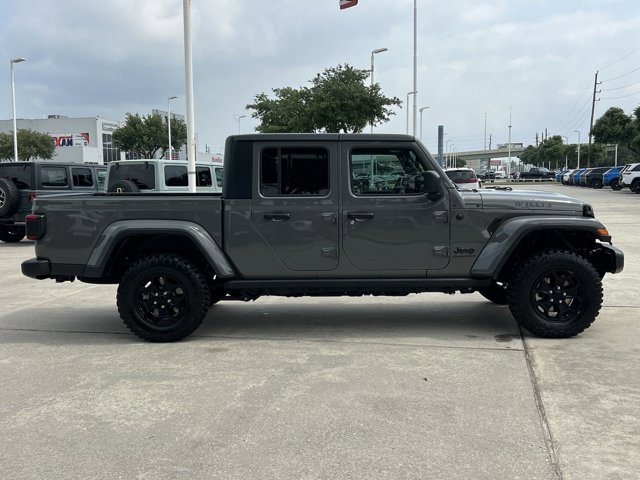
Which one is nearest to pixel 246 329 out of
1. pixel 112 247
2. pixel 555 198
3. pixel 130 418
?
pixel 112 247

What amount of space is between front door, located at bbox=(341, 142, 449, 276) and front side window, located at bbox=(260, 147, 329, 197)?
0.23m

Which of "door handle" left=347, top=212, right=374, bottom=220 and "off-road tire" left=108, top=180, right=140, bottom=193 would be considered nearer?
"door handle" left=347, top=212, right=374, bottom=220

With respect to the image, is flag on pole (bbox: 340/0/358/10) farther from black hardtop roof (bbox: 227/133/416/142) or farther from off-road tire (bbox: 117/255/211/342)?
off-road tire (bbox: 117/255/211/342)

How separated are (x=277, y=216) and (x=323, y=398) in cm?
188

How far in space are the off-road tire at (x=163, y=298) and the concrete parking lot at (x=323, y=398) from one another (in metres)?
0.21

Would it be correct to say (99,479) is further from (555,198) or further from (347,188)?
(555,198)

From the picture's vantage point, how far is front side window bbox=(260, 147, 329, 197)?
214 inches

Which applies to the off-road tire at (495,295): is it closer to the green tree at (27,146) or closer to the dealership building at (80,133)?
the green tree at (27,146)

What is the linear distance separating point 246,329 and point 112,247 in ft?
5.31

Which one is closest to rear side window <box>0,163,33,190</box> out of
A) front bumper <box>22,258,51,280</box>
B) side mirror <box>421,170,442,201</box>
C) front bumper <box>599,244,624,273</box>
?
front bumper <box>22,258,51,280</box>

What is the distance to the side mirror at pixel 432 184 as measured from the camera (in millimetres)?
5219

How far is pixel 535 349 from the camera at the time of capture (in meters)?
5.23

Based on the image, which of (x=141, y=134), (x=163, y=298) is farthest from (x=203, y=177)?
(x=141, y=134)

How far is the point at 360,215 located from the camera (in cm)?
537
